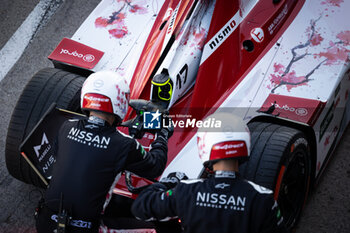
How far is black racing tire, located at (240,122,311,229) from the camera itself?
320cm

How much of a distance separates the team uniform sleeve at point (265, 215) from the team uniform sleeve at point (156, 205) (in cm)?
46

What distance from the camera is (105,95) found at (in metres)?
2.81

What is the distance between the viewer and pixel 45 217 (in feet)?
9.37

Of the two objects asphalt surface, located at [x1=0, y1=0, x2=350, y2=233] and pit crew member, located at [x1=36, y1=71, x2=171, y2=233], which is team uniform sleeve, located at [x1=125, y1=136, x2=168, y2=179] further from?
asphalt surface, located at [x1=0, y1=0, x2=350, y2=233]

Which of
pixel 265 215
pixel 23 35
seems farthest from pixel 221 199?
pixel 23 35

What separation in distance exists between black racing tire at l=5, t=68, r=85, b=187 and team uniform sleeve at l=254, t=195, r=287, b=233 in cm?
212

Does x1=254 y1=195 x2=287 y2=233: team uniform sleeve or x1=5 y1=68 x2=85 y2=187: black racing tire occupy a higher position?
x1=254 y1=195 x2=287 y2=233: team uniform sleeve

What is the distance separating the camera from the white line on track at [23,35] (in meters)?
5.52

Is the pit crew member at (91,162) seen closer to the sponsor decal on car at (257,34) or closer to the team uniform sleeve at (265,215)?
the team uniform sleeve at (265,215)

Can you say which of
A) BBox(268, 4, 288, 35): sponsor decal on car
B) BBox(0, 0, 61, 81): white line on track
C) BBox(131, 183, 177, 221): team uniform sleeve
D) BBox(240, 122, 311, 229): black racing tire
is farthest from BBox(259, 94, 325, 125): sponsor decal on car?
BBox(0, 0, 61, 81): white line on track

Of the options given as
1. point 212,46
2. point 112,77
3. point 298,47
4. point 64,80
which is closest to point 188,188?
point 112,77

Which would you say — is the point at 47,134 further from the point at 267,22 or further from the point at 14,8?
the point at 14,8

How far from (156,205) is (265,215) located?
2.01 ft

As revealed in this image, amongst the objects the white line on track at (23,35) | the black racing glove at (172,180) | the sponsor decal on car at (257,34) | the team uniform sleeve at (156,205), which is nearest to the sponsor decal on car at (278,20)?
the sponsor decal on car at (257,34)
